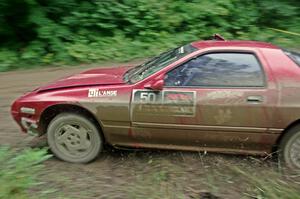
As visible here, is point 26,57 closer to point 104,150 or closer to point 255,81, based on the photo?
point 104,150

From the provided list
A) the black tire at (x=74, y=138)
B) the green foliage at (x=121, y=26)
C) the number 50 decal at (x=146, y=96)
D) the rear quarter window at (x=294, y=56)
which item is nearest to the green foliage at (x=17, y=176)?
the black tire at (x=74, y=138)

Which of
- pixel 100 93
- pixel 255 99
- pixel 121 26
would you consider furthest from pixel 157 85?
pixel 121 26

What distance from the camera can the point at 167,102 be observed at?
17.9 ft

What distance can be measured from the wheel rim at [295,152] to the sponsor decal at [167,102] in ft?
3.92

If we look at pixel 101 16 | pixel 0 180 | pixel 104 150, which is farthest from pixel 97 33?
pixel 0 180

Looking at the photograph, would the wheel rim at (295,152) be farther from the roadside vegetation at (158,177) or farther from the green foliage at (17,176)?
the green foliage at (17,176)

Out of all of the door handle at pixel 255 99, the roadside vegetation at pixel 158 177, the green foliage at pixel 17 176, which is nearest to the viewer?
the green foliage at pixel 17 176

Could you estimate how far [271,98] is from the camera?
5.37 meters

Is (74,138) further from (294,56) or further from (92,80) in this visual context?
(294,56)

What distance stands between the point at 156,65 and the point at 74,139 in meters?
1.33

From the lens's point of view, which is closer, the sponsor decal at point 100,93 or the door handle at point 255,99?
the door handle at point 255,99

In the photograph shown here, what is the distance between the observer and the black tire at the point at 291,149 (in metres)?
5.45

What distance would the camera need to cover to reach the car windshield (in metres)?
5.68

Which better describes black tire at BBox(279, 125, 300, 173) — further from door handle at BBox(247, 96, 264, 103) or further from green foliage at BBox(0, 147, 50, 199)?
green foliage at BBox(0, 147, 50, 199)
